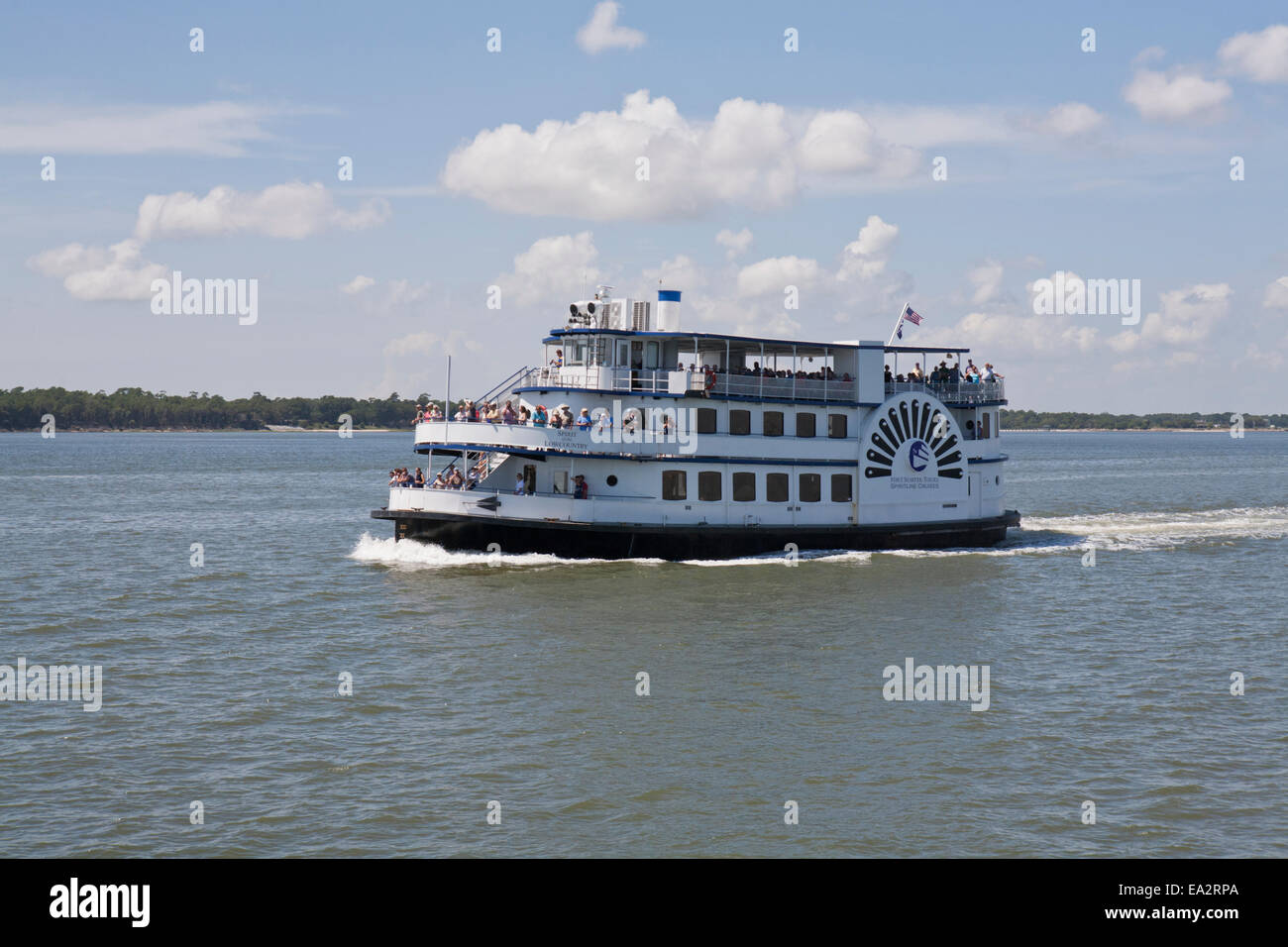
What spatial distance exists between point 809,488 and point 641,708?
62.3 feet

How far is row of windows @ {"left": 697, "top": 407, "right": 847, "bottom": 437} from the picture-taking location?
1433 inches

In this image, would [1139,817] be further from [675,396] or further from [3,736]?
[675,396]

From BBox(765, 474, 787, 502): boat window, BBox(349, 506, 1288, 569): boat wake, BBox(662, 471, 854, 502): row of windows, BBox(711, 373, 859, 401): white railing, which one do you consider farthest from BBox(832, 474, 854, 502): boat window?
BBox(711, 373, 859, 401): white railing

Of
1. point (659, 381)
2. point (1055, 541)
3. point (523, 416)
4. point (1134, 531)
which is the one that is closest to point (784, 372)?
point (659, 381)

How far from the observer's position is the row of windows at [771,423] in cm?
3641

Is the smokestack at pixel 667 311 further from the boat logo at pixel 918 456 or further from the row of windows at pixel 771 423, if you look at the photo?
the boat logo at pixel 918 456

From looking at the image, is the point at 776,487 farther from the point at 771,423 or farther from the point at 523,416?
the point at 523,416

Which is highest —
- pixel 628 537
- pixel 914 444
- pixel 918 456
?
pixel 914 444

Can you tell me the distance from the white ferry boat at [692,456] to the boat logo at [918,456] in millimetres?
48

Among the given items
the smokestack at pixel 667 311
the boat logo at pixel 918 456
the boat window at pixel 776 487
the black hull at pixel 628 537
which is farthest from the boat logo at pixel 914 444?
the smokestack at pixel 667 311

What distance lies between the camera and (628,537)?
114 feet

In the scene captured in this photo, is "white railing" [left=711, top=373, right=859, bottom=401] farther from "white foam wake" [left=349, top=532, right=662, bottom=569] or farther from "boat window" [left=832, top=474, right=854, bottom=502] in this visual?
"white foam wake" [left=349, top=532, right=662, bottom=569]

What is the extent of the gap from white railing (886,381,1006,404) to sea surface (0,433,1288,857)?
19.3 ft

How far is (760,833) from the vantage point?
14.6 metres
